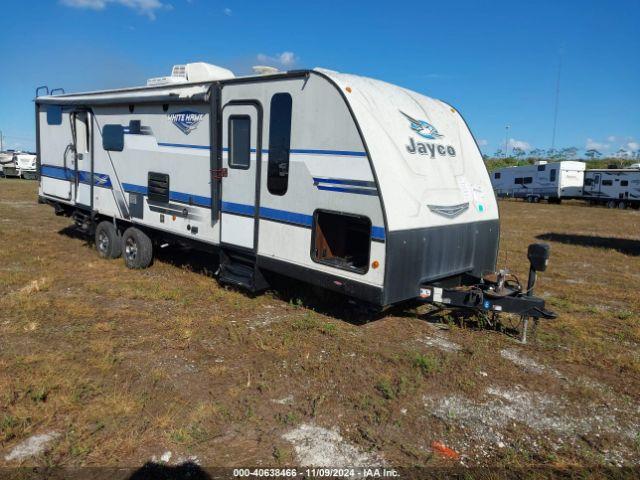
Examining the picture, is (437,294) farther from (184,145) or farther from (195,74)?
(195,74)

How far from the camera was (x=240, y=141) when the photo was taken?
6.75 metres

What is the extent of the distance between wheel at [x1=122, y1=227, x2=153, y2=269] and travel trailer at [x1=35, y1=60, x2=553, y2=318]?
0.09 ft

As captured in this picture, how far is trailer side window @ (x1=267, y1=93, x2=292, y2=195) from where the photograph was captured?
6125 millimetres

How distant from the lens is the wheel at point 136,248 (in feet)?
28.6

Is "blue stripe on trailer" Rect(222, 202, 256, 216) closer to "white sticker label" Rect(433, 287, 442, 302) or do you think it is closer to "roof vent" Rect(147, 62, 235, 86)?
"roof vent" Rect(147, 62, 235, 86)

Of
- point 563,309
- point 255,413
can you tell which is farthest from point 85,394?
point 563,309

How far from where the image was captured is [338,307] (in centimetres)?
707

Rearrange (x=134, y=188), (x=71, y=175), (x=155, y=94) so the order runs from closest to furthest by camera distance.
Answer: (x=155, y=94) → (x=134, y=188) → (x=71, y=175)

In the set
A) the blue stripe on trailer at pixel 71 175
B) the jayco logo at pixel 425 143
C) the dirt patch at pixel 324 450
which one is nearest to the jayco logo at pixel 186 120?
the blue stripe on trailer at pixel 71 175

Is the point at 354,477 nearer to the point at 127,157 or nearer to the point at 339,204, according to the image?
the point at 339,204

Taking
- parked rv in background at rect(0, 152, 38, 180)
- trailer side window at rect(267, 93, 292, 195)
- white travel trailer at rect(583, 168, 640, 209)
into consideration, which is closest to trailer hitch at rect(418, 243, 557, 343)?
trailer side window at rect(267, 93, 292, 195)

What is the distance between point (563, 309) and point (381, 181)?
13.6 feet

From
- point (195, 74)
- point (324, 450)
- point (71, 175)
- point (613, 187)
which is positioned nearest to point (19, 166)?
point (71, 175)

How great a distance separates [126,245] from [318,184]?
16.2 feet
